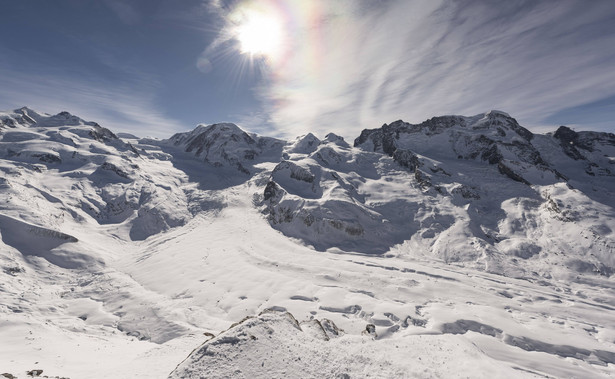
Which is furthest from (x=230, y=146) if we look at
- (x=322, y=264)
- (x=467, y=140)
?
(x=322, y=264)

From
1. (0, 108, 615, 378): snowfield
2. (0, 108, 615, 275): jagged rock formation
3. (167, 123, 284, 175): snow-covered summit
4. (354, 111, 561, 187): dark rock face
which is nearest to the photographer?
(0, 108, 615, 378): snowfield

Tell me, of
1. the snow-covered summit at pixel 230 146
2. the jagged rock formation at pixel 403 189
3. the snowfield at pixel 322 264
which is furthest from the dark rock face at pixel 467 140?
the snow-covered summit at pixel 230 146

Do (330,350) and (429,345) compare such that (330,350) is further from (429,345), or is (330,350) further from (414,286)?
(414,286)

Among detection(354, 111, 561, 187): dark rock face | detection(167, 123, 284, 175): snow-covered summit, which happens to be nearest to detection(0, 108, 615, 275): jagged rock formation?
detection(354, 111, 561, 187): dark rock face

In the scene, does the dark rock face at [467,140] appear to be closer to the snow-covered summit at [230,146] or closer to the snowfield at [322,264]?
the snowfield at [322,264]

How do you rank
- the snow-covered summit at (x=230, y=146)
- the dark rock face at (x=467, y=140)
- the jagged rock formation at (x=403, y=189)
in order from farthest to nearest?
the snow-covered summit at (x=230, y=146) < the dark rock face at (x=467, y=140) < the jagged rock formation at (x=403, y=189)

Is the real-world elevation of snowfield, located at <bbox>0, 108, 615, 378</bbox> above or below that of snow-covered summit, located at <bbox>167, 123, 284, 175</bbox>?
below

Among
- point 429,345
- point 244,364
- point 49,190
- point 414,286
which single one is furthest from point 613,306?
point 49,190

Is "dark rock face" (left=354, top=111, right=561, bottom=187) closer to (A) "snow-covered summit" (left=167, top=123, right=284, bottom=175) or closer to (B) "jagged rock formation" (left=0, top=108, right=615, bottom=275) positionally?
(B) "jagged rock formation" (left=0, top=108, right=615, bottom=275)
